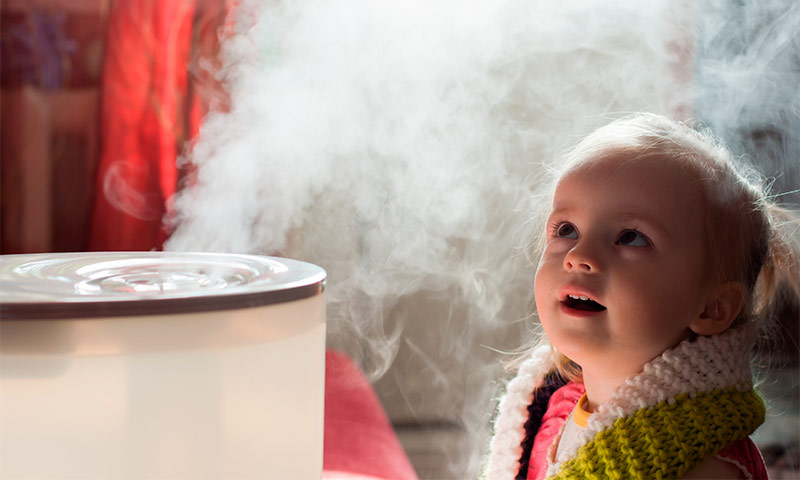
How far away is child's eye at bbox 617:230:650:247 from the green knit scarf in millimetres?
189

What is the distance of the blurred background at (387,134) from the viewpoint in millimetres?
1752

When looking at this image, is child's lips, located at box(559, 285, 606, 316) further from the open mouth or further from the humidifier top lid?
the humidifier top lid

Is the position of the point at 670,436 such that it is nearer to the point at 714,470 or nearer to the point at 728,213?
the point at 714,470

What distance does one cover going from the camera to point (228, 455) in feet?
1.71

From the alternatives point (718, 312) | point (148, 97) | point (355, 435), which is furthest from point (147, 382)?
point (148, 97)

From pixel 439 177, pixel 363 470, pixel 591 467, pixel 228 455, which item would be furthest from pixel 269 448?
pixel 439 177

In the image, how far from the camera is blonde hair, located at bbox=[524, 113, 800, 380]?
2.96 ft

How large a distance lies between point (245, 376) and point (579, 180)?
57 cm

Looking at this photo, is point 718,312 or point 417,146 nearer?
point 718,312

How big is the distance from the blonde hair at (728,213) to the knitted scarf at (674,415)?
7 centimetres

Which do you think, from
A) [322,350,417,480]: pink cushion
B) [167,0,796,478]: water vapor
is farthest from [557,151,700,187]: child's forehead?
[322,350,417,480]: pink cushion

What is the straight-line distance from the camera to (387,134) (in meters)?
2.08

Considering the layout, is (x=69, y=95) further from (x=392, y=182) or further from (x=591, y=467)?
(x=591, y=467)

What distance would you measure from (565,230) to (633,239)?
99mm
